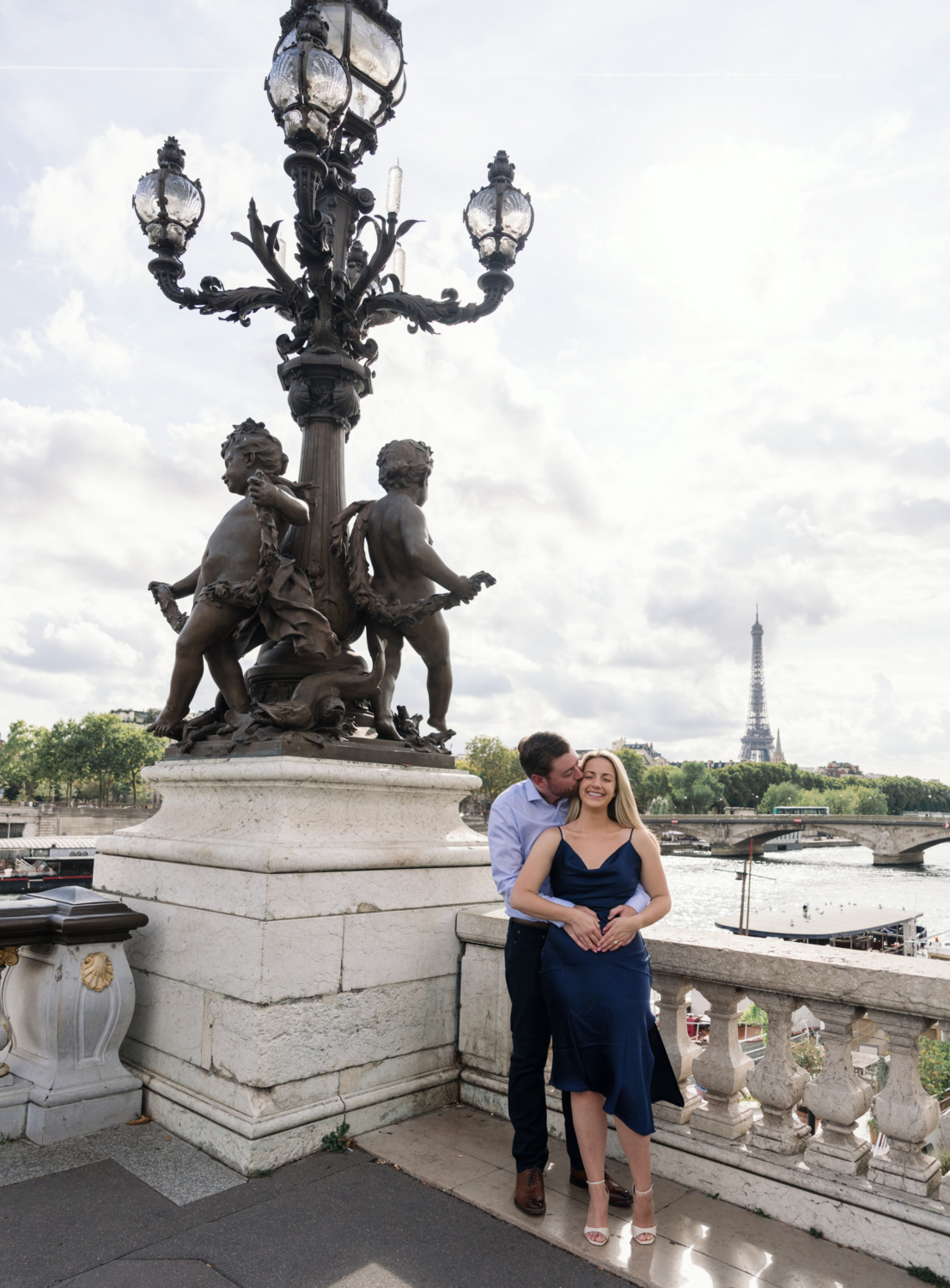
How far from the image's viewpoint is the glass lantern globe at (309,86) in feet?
14.3

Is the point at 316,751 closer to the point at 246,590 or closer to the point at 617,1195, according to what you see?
the point at 246,590

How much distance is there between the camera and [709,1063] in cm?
335

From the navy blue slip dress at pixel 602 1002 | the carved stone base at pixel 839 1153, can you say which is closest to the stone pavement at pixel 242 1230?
the navy blue slip dress at pixel 602 1002

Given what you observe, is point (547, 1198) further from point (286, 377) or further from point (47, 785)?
point (47, 785)

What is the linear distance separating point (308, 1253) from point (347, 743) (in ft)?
6.72

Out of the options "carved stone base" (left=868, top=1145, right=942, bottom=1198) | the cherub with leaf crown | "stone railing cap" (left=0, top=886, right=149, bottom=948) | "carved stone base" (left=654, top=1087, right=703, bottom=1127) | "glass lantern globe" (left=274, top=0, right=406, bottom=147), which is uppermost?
"glass lantern globe" (left=274, top=0, right=406, bottom=147)

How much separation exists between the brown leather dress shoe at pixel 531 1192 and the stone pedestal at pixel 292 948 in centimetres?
91

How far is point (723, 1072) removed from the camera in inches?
131

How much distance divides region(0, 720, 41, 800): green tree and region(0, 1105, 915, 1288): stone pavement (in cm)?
6880

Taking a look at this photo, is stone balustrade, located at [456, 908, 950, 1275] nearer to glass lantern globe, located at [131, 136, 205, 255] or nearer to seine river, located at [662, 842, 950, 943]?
glass lantern globe, located at [131, 136, 205, 255]

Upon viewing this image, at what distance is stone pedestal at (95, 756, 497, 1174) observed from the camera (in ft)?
11.3

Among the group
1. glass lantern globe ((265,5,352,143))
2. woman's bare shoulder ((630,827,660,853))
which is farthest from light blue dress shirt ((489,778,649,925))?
glass lantern globe ((265,5,352,143))

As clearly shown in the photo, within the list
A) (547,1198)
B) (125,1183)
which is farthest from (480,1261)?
(125,1183)

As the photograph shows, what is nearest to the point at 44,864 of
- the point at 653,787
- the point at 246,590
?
the point at 246,590
